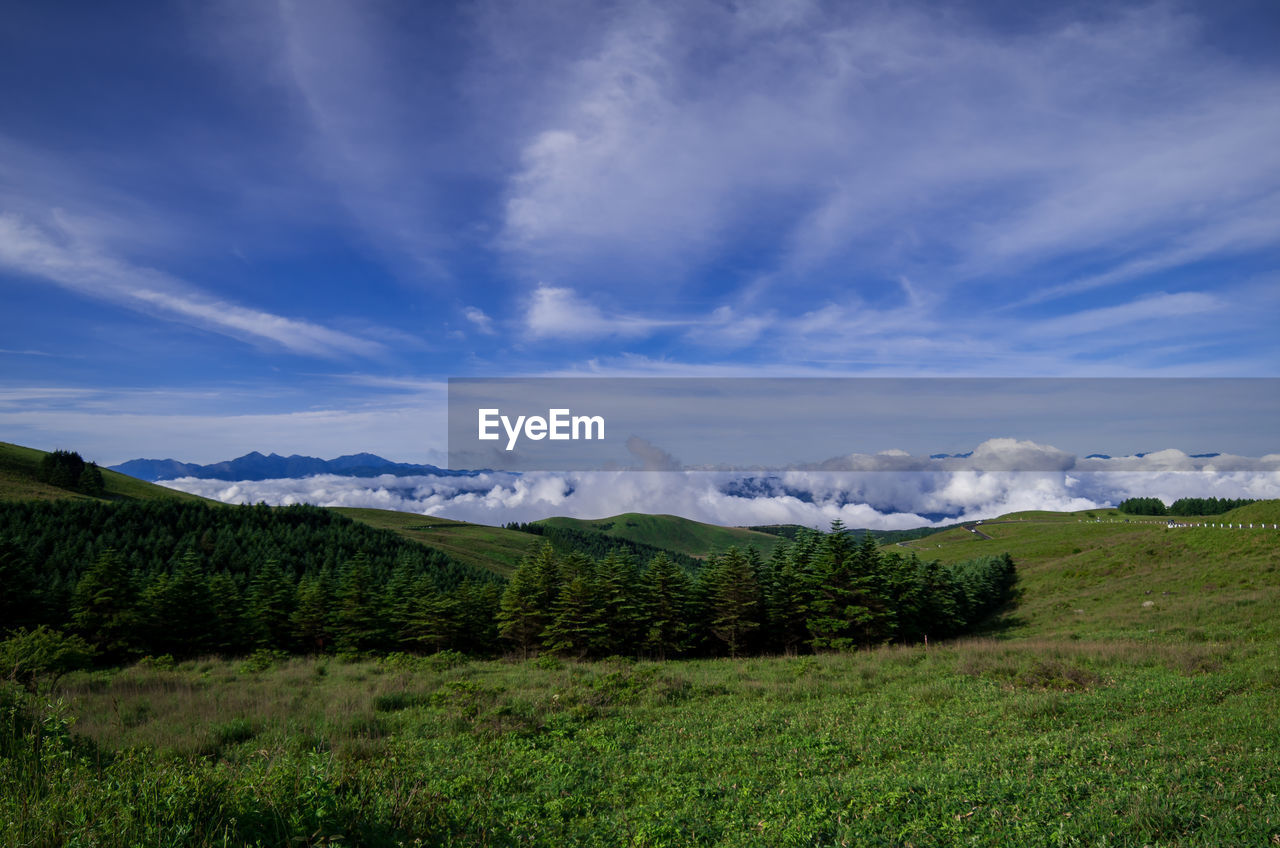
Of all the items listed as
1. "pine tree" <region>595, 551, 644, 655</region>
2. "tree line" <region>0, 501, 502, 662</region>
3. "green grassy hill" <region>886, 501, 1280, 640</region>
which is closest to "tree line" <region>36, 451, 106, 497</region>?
"tree line" <region>0, 501, 502, 662</region>

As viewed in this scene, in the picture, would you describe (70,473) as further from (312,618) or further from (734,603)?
(734,603)

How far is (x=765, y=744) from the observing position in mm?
13031

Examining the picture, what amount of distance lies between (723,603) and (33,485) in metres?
173

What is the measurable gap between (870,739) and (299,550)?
450 feet

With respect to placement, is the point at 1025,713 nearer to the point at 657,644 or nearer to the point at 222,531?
the point at 657,644

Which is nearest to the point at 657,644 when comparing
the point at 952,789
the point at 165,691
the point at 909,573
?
the point at 909,573

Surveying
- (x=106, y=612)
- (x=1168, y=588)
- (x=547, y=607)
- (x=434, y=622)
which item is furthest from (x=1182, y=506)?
(x=106, y=612)

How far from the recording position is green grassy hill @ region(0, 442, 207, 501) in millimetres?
118938

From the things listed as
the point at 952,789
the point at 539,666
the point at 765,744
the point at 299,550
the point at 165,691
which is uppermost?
the point at 952,789

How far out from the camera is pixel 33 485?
131250 mm

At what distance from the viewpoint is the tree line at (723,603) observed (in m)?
45.1

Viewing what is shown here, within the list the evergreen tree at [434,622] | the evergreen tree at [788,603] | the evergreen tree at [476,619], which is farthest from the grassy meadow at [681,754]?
the evergreen tree at [476,619]

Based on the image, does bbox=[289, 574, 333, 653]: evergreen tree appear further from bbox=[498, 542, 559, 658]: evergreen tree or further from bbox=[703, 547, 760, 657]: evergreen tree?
bbox=[703, 547, 760, 657]: evergreen tree

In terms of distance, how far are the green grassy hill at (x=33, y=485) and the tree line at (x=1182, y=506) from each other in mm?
277444
